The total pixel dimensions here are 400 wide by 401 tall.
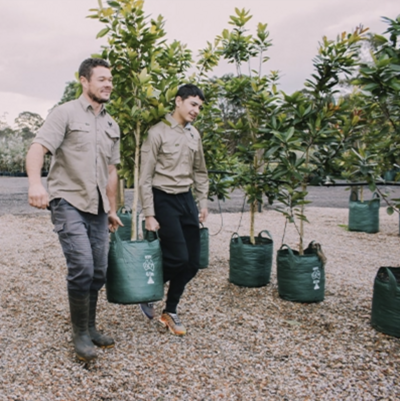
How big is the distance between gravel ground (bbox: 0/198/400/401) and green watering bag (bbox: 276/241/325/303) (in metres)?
→ 0.10

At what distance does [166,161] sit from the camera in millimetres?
3035

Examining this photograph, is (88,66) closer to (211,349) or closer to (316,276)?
(211,349)

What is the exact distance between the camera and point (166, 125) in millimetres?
3111

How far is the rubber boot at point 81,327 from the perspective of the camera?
2520 millimetres

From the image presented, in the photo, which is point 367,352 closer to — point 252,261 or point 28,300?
point 252,261

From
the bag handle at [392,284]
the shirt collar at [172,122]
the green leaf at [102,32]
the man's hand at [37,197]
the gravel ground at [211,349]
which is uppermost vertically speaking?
the green leaf at [102,32]

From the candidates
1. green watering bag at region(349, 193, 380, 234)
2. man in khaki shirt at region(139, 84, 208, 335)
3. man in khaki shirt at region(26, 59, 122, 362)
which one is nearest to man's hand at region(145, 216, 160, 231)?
man in khaki shirt at region(139, 84, 208, 335)

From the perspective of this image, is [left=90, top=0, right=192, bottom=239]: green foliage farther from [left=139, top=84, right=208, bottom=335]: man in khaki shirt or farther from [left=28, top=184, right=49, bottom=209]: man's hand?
[left=28, top=184, right=49, bottom=209]: man's hand

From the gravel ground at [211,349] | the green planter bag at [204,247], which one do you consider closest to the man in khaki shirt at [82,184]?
the gravel ground at [211,349]

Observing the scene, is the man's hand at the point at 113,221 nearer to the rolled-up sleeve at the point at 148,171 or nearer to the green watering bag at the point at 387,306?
the rolled-up sleeve at the point at 148,171

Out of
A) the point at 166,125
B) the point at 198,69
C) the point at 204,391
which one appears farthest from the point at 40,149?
the point at 198,69

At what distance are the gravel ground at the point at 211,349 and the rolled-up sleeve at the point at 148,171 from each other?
0.90 metres

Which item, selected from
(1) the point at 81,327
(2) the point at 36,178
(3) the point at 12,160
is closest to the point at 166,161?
(2) the point at 36,178

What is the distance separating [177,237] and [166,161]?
0.53m
